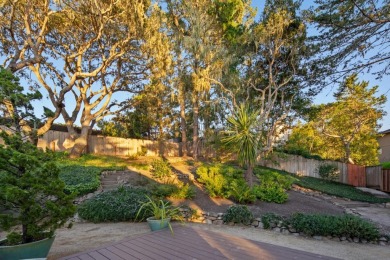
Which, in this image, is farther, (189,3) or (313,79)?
(189,3)

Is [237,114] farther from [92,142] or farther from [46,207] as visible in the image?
[92,142]

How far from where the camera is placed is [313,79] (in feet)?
24.1

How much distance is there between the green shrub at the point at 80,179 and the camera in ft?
25.0

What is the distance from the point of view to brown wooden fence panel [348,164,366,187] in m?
14.8

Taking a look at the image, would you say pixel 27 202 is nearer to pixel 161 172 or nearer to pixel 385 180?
pixel 161 172

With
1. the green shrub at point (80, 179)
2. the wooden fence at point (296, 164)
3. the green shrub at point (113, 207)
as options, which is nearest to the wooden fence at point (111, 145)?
the green shrub at point (80, 179)

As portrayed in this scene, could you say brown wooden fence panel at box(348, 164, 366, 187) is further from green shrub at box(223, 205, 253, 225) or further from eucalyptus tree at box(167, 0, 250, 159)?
green shrub at box(223, 205, 253, 225)

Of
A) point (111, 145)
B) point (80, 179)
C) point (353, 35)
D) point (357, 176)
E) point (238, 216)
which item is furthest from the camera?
point (111, 145)

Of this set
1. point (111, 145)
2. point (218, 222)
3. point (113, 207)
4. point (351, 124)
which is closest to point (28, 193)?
point (113, 207)

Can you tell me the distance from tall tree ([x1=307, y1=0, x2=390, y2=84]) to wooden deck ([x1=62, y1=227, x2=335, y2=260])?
4.69 m

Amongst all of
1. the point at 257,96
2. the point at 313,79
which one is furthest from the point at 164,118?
the point at 313,79

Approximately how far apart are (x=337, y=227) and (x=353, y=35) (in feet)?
14.3

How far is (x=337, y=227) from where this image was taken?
5117 millimetres

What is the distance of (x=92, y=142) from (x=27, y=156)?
1427 centimetres
